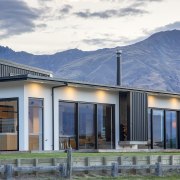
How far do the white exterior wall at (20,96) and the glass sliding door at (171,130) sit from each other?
500 inches

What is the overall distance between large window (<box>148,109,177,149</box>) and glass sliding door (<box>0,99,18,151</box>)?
10.3 metres

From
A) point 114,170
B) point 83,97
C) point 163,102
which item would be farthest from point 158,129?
point 114,170

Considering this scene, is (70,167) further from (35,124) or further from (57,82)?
(57,82)

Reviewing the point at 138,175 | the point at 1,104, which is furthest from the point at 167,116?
the point at 138,175

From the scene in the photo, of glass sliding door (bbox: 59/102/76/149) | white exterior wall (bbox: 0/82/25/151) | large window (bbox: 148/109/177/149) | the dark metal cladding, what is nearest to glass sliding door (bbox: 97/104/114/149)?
glass sliding door (bbox: 59/102/76/149)

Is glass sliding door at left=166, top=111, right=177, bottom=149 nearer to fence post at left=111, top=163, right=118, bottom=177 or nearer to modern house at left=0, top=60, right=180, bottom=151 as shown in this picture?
modern house at left=0, top=60, right=180, bottom=151

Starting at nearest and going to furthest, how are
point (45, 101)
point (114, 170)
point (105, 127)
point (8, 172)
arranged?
point (8, 172)
point (114, 170)
point (45, 101)
point (105, 127)

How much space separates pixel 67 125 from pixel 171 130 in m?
9.88

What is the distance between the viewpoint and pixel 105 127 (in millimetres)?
36156

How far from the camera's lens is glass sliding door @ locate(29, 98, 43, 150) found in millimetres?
31391

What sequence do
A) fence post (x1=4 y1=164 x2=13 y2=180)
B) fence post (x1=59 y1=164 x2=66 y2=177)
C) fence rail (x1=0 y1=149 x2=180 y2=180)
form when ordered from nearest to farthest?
fence post (x1=4 y1=164 x2=13 y2=180) → fence rail (x1=0 y1=149 x2=180 y2=180) → fence post (x1=59 y1=164 x2=66 y2=177)

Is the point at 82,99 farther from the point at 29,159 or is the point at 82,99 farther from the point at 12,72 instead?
the point at 29,159

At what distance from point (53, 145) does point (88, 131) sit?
3257mm

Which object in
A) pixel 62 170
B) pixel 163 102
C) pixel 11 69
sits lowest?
pixel 62 170
